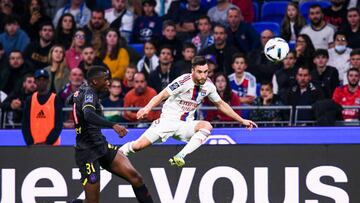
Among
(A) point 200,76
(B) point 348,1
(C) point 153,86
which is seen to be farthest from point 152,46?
(A) point 200,76

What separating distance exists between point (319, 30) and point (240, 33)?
134cm

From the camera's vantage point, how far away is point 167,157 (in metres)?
13.5

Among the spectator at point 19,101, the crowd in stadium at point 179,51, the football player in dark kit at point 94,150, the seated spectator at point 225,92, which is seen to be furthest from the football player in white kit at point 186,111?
the spectator at point 19,101

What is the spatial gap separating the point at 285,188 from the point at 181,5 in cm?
681

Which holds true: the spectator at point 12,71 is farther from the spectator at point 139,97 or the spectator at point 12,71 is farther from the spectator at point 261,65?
the spectator at point 261,65

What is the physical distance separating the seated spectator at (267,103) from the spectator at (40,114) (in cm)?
311

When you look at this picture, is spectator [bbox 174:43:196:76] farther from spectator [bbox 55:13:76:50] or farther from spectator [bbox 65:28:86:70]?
spectator [bbox 55:13:76:50]

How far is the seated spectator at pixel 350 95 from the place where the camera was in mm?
15586

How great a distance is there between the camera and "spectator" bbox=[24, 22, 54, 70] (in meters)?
18.4

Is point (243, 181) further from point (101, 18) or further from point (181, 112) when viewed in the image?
point (101, 18)

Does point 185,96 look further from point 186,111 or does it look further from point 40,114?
point 40,114

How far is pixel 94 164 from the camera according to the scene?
12094mm

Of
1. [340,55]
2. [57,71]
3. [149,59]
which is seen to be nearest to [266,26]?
[340,55]

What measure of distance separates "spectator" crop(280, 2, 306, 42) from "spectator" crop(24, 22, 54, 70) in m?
4.07
